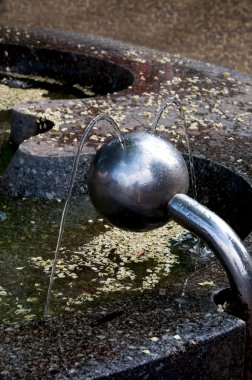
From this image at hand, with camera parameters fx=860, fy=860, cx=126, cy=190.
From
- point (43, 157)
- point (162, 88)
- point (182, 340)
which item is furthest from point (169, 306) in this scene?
point (162, 88)

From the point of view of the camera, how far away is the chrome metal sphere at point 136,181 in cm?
242

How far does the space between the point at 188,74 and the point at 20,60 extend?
4.56 ft

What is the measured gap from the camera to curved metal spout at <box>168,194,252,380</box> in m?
2.42

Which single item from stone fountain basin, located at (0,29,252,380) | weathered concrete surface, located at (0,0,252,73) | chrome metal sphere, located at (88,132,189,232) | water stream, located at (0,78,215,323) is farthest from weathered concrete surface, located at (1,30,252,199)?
weathered concrete surface, located at (0,0,252,73)

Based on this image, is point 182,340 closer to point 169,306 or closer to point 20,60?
point 169,306

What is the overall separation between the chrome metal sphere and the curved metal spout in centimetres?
5

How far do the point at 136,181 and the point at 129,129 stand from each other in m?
1.94

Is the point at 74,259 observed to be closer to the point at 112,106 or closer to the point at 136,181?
the point at 136,181

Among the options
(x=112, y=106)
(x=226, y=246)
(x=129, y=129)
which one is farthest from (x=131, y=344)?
(x=112, y=106)

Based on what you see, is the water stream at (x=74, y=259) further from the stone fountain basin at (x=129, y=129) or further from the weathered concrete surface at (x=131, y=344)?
the weathered concrete surface at (x=131, y=344)

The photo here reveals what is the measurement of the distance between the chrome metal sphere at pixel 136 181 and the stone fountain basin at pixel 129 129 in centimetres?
26

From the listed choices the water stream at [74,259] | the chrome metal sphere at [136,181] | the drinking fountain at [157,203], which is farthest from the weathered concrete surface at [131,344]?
the water stream at [74,259]

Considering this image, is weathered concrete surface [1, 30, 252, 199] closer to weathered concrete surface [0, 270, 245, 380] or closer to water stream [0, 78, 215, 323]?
water stream [0, 78, 215, 323]

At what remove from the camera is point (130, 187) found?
2.41m
